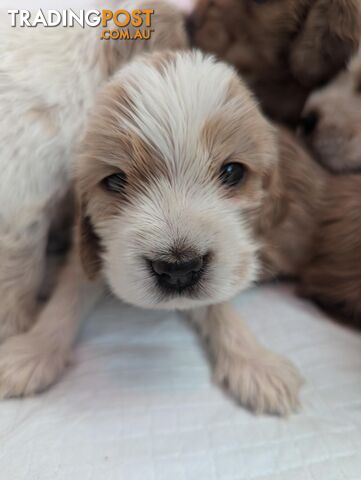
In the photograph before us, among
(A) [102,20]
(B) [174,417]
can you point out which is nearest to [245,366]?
(B) [174,417]

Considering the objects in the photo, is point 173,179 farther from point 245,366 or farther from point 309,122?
point 309,122

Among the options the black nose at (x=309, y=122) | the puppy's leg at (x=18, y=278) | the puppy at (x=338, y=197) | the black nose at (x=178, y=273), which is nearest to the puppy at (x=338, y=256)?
the puppy at (x=338, y=197)

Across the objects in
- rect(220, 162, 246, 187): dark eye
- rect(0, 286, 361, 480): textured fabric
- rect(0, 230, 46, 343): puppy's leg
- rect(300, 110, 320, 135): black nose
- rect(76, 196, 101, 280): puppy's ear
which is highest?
rect(300, 110, 320, 135): black nose

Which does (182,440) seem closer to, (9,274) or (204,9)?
(9,274)

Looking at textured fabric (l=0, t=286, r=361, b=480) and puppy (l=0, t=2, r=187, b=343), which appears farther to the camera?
puppy (l=0, t=2, r=187, b=343)

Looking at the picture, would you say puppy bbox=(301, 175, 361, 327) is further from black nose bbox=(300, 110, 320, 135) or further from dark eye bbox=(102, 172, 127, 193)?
dark eye bbox=(102, 172, 127, 193)

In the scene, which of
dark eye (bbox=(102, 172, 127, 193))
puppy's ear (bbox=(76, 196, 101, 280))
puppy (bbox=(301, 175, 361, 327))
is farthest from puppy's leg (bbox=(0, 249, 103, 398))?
puppy (bbox=(301, 175, 361, 327))
